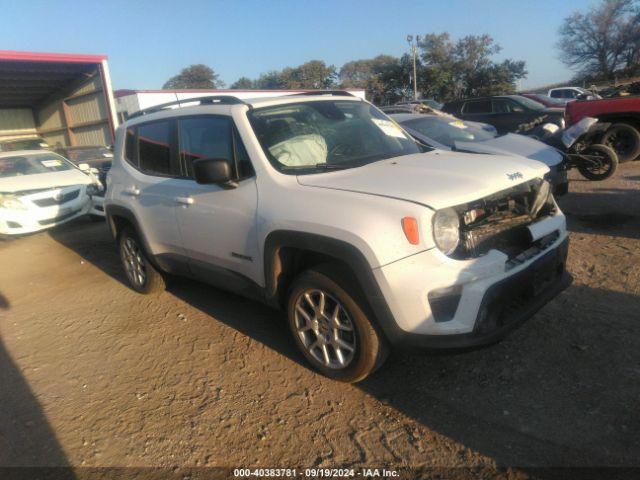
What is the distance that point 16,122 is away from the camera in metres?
22.5

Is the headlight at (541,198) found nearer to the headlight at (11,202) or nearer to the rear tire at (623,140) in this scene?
the rear tire at (623,140)

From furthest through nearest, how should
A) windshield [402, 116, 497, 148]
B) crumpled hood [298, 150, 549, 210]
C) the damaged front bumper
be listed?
windshield [402, 116, 497, 148] → crumpled hood [298, 150, 549, 210] → the damaged front bumper

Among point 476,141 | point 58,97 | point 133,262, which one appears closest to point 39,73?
point 58,97

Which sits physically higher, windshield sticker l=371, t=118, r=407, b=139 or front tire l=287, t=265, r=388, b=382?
windshield sticker l=371, t=118, r=407, b=139

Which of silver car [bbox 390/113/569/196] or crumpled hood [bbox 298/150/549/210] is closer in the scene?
crumpled hood [bbox 298/150/549/210]

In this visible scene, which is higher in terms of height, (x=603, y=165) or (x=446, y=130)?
(x=446, y=130)

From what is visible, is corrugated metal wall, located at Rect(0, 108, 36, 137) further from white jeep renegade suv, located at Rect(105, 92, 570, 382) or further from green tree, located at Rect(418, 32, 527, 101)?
green tree, located at Rect(418, 32, 527, 101)

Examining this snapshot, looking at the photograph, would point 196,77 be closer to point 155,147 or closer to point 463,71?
point 463,71

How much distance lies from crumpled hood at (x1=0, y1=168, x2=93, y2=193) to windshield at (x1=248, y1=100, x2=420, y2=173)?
6.31m

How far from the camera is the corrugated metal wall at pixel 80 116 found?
54.2ft

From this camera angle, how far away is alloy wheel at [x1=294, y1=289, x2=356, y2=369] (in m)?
2.96

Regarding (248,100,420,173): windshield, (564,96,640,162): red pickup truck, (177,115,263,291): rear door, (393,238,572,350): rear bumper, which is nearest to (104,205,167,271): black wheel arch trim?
(177,115,263,291): rear door

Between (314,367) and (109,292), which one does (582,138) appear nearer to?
(314,367)

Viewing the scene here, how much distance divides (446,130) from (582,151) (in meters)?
2.55
